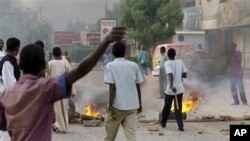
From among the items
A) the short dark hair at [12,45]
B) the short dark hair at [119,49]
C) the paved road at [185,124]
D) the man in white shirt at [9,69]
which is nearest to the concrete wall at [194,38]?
the paved road at [185,124]

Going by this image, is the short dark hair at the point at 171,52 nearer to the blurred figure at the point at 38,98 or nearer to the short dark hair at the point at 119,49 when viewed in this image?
the short dark hair at the point at 119,49

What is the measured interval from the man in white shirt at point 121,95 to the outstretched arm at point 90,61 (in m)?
3.76

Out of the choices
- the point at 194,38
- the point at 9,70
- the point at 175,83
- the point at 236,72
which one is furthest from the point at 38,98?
the point at 194,38

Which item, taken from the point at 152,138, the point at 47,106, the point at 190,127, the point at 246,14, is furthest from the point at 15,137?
the point at 246,14

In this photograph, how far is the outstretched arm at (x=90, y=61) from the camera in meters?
3.31

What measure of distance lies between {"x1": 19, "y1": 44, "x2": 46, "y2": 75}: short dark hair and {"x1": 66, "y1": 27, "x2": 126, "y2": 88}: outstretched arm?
289 mm

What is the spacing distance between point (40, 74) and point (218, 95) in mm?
14168

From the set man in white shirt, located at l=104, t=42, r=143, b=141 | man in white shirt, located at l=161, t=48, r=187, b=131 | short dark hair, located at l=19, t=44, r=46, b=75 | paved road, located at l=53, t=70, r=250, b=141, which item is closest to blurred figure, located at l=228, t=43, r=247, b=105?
paved road, located at l=53, t=70, r=250, b=141

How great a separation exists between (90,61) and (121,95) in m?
3.81

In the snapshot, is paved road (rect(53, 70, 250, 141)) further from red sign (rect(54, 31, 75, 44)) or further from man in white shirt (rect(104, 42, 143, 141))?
red sign (rect(54, 31, 75, 44))

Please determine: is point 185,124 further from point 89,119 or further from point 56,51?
point 56,51

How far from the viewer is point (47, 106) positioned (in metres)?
3.37

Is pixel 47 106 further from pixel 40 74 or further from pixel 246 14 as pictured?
pixel 246 14

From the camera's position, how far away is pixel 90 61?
3.31 m
